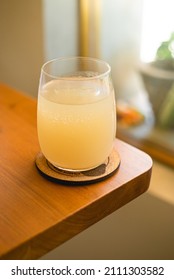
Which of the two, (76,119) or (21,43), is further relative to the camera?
(21,43)

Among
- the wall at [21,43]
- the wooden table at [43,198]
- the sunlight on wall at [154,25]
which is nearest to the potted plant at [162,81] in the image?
the sunlight on wall at [154,25]

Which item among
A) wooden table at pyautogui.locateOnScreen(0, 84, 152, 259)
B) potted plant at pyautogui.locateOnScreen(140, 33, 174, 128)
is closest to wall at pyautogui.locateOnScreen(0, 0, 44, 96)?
potted plant at pyautogui.locateOnScreen(140, 33, 174, 128)

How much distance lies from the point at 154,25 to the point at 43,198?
1215 mm

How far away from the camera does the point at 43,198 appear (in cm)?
56

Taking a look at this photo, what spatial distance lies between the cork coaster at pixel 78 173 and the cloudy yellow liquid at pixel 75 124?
0.01 meters

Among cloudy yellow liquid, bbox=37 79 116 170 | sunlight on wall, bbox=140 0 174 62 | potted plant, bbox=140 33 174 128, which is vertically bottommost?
potted plant, bbox=140 33 174 128

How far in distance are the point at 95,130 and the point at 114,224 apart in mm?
843

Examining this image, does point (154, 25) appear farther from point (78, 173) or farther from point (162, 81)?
point (78, 173)

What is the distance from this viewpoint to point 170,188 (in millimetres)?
1387

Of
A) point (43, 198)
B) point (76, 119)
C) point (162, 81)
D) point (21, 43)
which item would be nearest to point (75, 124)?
point (76, 119)

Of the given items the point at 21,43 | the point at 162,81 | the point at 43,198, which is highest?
the point at 43,198

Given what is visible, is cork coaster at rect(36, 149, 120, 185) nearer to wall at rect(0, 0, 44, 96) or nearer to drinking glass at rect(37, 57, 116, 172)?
drinking glass at rect(37, 57, 116, 172)

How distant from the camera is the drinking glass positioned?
0.57 m

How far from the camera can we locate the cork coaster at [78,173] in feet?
1.95
